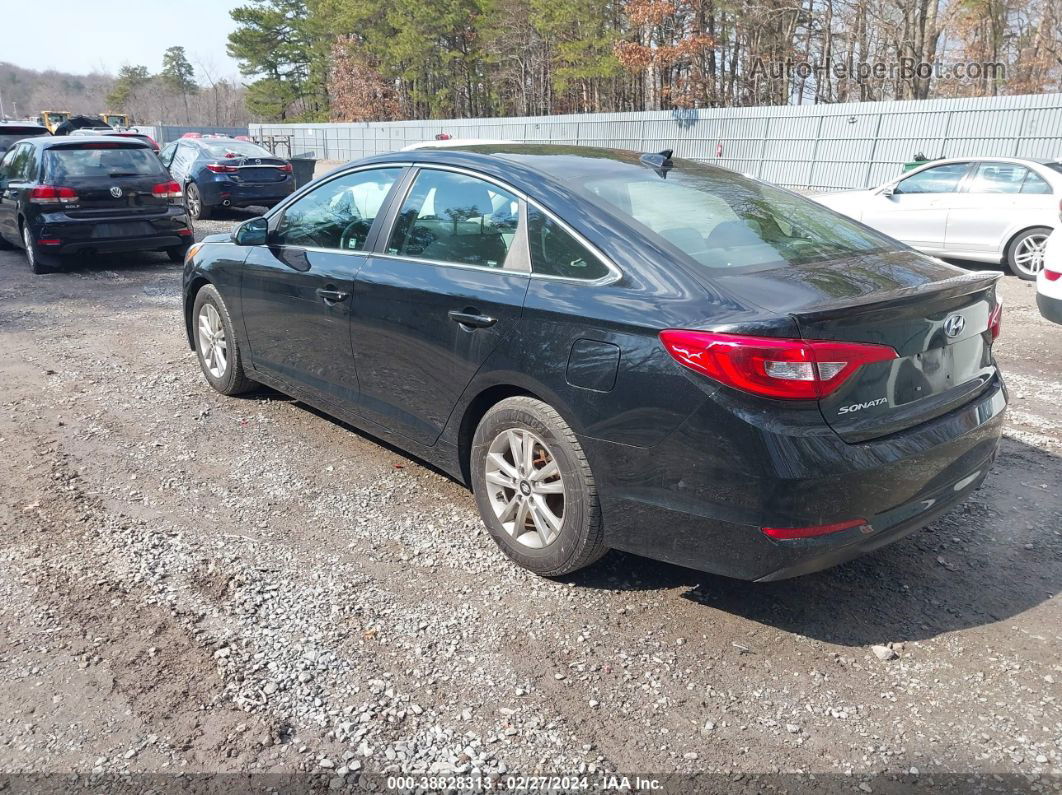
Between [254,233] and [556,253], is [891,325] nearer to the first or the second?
[556,253]

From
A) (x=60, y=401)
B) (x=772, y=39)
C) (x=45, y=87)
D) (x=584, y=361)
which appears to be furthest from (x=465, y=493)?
(x=45, y=87)

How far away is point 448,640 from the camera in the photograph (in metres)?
3.02

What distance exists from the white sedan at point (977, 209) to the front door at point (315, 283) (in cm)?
812

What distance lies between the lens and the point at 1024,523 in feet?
12.8

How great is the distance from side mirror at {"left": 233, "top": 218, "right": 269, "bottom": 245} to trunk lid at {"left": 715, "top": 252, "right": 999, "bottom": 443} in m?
3.01

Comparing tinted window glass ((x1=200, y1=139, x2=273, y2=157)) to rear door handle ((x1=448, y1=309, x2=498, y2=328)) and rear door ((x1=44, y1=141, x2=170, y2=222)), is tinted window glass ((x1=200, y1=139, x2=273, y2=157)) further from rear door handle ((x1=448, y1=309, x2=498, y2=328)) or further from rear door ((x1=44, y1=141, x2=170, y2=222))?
rear door handle ((x1=448, y1=309, x2=498, y2=328))

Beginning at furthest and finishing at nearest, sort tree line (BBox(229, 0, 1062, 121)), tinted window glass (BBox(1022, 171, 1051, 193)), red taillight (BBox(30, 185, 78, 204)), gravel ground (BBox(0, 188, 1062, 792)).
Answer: tree line (BBox(229, 0, 1062, 121)), tinted window glass (BBox(1022, 171, 1051, 193)), red taillight (BBox(30, 185, 78, 204)), gravel ground (BBox(0, 188, 1062, 792))

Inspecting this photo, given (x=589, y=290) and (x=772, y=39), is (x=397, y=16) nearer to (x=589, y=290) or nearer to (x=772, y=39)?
(x=772, y=39)

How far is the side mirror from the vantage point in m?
4.86

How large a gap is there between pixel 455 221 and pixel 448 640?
1.84 metres

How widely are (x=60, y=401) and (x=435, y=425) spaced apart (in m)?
3.30

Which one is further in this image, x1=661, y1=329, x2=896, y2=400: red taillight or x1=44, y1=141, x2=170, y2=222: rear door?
x1=44, y1=141, x2=170, y2=222: rear door

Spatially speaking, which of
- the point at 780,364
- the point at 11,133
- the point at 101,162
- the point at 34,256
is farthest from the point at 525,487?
the point at 11,133

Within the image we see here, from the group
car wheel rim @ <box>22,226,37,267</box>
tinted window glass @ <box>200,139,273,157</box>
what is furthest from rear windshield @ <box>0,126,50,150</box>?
car wheel rim @ <box>22,226,37,267</box>
